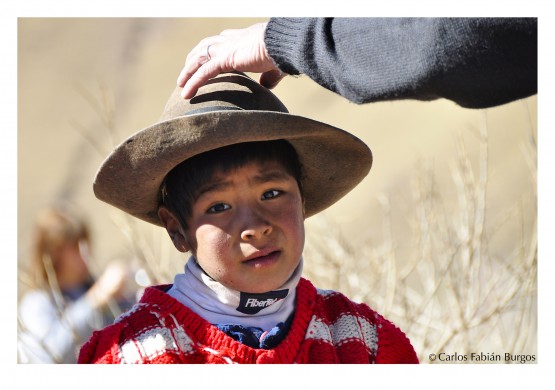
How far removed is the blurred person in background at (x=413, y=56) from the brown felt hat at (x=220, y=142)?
218mm

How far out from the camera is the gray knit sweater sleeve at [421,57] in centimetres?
198

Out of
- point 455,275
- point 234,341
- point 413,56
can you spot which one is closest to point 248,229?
point 234,341

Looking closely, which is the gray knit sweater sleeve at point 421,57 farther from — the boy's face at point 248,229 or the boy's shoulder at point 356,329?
the boy's shoulder at point 356,329

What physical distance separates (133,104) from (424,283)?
3564 mm

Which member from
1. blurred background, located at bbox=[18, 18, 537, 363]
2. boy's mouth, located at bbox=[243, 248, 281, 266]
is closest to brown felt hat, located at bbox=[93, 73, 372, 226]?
boy's mouth, located at bbox=[243, 248, 281, 266]

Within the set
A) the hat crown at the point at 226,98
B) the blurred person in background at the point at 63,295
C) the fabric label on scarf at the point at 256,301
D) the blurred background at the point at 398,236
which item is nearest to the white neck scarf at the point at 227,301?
the fabric label on scarf at the point at 256,301

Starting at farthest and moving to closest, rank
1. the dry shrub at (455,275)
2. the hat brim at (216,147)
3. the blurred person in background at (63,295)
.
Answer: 1. the dry shrub at (455,275)
2. the blurred person in background at (63,295)
3. the hat brim at (216,147)

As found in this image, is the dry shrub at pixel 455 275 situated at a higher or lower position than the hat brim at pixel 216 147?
lower

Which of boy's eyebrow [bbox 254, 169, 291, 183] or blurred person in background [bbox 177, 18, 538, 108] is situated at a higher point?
blurred person in background [bbox 177, 18, 538, 108]

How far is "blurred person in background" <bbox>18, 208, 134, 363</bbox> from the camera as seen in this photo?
3.66 metres

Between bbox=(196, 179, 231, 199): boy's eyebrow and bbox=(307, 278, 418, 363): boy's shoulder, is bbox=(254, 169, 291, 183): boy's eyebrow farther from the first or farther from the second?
bbox=(307, 278, 418, 363): boy's shoulder
